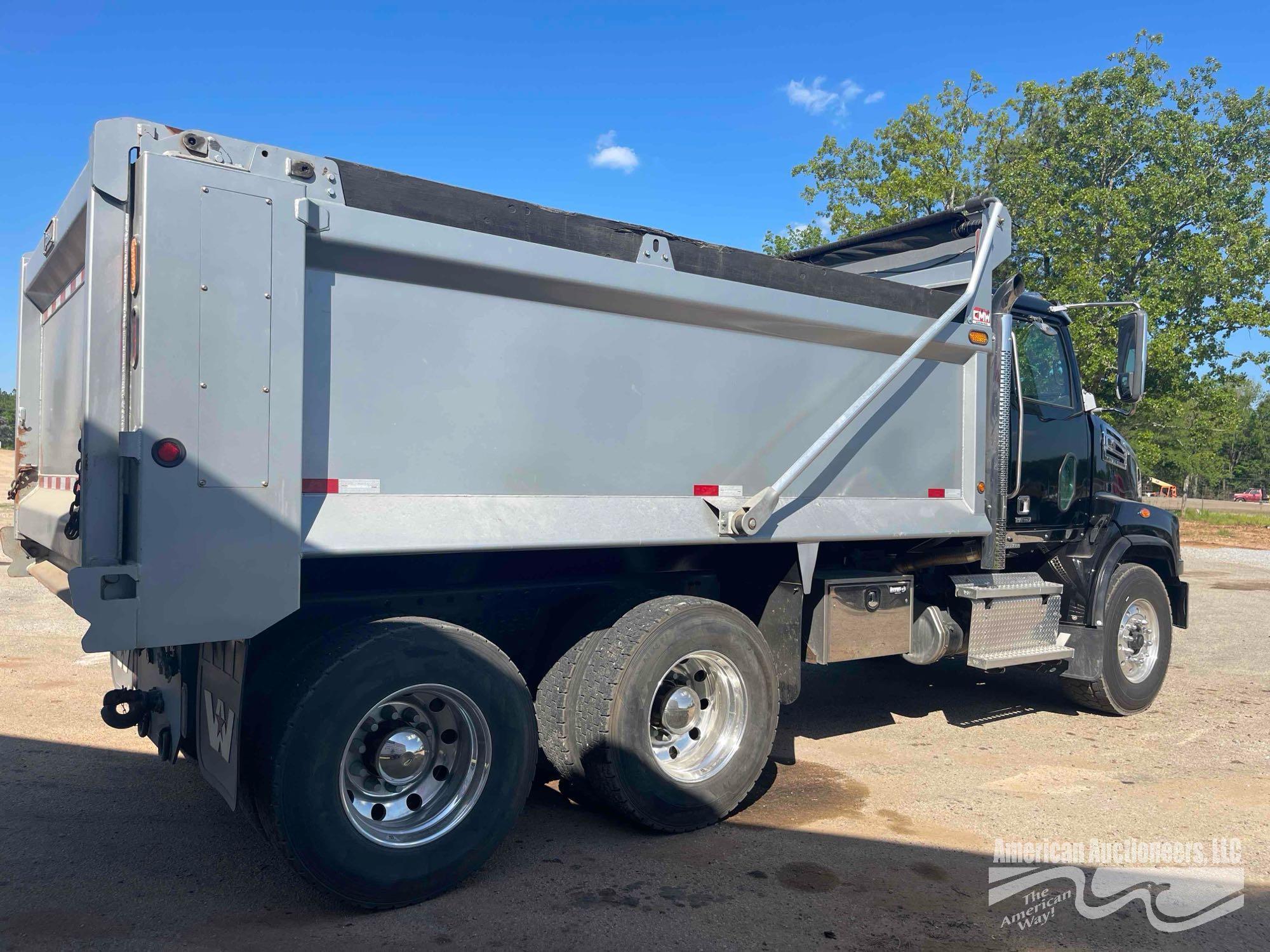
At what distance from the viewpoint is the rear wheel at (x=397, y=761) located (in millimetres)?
3340

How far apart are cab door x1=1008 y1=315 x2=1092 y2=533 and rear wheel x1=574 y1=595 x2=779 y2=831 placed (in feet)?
8.16

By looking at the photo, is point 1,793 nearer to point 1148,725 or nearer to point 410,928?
point 410,928

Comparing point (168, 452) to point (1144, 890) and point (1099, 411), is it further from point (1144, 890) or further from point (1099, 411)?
point (1099, 411)

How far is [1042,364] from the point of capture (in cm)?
643

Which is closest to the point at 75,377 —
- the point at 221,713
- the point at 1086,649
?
the point at 221,713

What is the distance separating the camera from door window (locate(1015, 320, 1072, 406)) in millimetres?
6219

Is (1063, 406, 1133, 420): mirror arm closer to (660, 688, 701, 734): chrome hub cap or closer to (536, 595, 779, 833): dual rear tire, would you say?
(536, 595, 779, 833): dual rear tire

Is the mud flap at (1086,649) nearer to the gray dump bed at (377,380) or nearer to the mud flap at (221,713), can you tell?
the gray dump bed at (377,380)

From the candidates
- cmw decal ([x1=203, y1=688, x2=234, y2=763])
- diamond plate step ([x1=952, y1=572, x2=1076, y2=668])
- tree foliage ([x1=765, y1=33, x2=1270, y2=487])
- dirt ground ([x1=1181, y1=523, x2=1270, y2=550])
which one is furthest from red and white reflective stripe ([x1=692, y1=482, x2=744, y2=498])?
dirt ground ([x1=1181, y1=523, x2=1270, y2=550])

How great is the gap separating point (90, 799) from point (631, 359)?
11.1 ft

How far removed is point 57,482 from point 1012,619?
5443 millimetres

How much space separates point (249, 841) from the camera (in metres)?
4.19

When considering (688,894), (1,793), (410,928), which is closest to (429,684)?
(410,928)

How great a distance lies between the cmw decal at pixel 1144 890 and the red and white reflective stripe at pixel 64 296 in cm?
453
